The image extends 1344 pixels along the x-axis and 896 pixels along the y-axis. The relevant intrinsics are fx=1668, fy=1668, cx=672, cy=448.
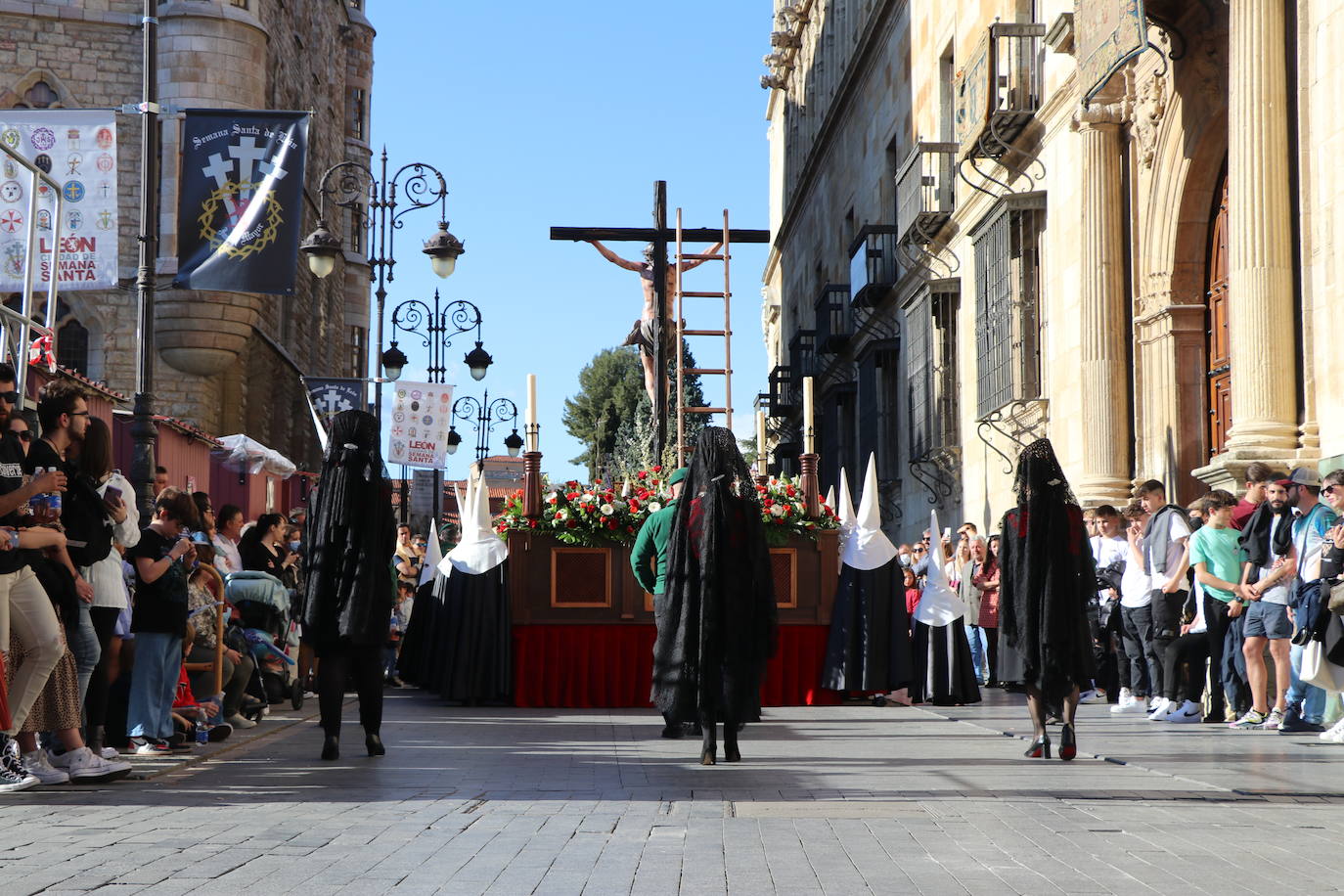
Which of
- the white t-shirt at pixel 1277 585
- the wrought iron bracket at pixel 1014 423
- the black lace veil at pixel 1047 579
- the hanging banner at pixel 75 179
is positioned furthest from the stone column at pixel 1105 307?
the hanging banner at pixel 75 179

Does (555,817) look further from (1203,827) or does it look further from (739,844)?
(1203,827)

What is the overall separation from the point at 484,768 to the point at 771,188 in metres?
46.5

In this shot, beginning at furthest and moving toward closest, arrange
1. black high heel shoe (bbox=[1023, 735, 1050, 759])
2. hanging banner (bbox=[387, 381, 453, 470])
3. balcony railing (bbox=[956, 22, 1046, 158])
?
hanging banner (bbox=[387, 381, 453, 470])
balcony railing (bbox=[956, 22, 1046, 158])
black high heel shoe (bbox=[1023, 735, 1050, 759])

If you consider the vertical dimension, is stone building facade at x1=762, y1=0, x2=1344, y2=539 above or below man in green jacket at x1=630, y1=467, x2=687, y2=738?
above

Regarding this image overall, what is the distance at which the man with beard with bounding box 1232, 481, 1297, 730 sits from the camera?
12094 mm

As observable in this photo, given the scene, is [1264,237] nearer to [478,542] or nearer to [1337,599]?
[1337,599]

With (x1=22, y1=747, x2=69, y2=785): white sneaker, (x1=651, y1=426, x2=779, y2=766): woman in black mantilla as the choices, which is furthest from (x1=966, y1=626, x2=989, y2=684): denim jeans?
(x1=22, y1=747, x2=69, y2=785): white sneaker

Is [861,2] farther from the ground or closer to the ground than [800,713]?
farther from the ground

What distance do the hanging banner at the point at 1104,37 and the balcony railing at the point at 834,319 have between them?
55.8ft

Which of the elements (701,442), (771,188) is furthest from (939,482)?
(771,188)

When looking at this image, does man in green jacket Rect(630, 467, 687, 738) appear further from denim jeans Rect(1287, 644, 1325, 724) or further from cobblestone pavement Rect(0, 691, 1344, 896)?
denim jeans Rect(1287, 644, 1325, 724)

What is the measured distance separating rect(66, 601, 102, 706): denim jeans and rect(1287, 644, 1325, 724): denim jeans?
8073 mm

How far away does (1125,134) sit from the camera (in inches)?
711

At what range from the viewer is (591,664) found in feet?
54.1
